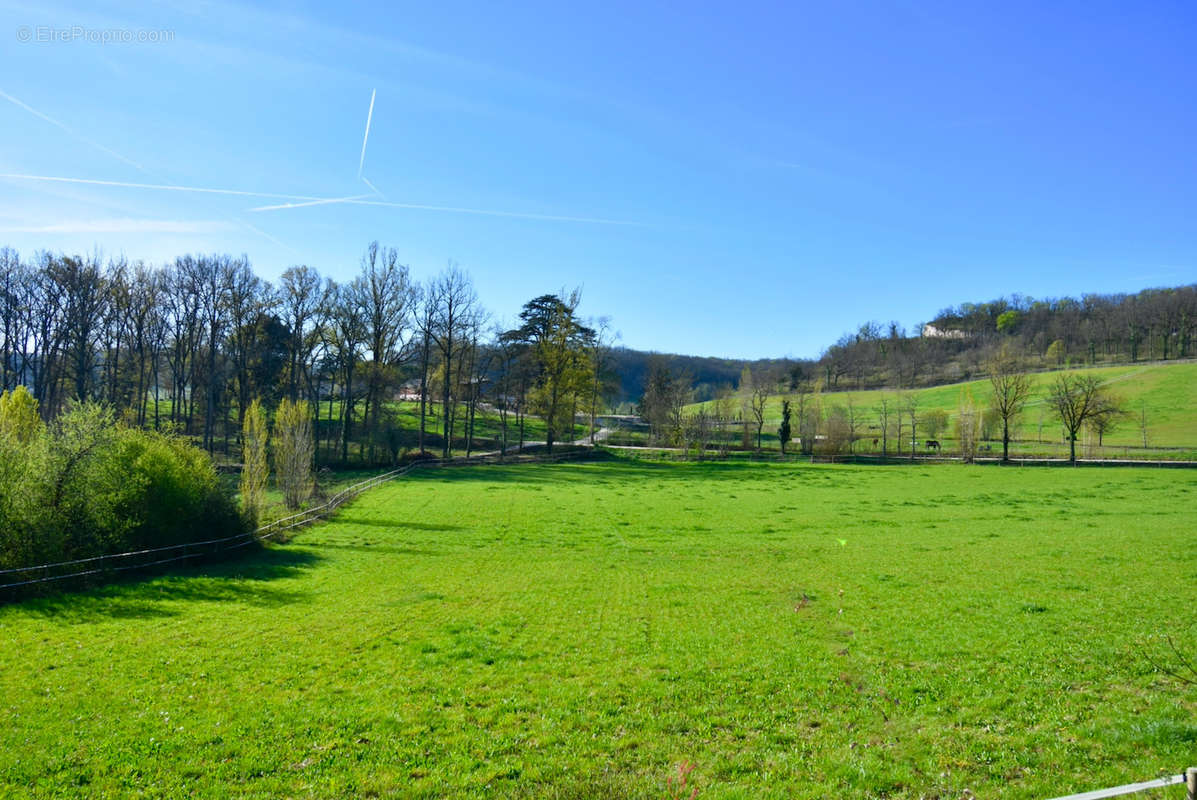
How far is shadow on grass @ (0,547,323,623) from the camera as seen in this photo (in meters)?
15.5

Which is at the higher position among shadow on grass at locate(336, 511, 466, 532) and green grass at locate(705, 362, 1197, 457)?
green grass at locate(705, 362, 1197, 457)

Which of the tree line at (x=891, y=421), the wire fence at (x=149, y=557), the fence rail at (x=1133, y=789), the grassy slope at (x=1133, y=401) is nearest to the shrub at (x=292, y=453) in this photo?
the wire fence at (x=149, y=557)

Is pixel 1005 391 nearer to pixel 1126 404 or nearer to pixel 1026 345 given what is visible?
pixel 1126 404

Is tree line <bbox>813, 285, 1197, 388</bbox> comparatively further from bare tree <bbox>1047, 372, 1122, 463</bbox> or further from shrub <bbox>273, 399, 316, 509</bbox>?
shrub <bbox>273, 399, 316, 509</bbox>

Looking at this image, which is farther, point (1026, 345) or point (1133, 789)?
point (1026, 345)

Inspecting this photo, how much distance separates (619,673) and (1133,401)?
4427 inches

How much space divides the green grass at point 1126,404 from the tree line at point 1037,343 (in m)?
11.7

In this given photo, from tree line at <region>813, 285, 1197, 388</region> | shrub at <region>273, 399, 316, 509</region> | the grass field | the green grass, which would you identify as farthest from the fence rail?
tree line at <region>813, 285, 1197, 388</region>

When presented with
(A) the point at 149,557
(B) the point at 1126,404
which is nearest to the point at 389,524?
(A) the point at 149,557

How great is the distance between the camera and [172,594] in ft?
58.2

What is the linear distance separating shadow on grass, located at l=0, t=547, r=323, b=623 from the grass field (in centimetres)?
14

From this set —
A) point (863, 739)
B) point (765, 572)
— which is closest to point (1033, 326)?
point (765, 572)

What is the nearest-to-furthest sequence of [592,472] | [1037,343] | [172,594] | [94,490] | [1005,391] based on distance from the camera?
[172,594]
[94,490]
[592,472]
[1005,391]
[1037,343]

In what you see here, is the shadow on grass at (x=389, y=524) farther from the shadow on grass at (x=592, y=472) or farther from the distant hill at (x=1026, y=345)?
the distant hill at (x=1026, y=345)
